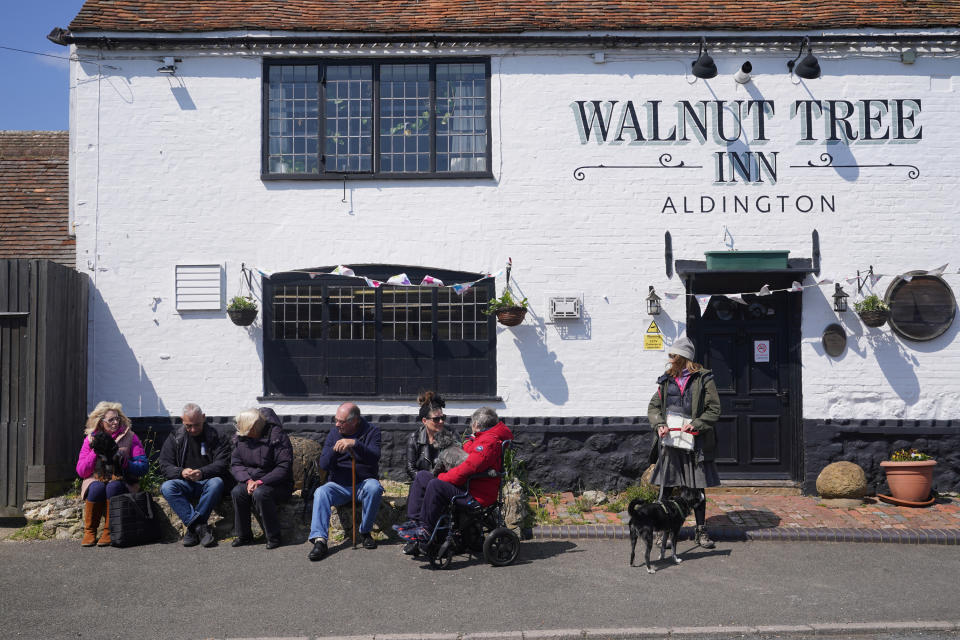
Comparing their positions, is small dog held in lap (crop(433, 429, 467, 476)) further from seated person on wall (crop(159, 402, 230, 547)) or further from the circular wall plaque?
the circular wall plaque

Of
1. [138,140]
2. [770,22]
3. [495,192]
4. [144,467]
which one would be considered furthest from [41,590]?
[770,22]

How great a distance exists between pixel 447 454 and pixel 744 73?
20.1ft

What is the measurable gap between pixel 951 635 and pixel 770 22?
7.38 metres

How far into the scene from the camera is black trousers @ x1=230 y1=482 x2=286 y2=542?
7469 mm

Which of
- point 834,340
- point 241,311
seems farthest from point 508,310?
point 834,340

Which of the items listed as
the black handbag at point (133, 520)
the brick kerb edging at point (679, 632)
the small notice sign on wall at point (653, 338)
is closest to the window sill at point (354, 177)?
the small notice sign on wall at point (653, 338)

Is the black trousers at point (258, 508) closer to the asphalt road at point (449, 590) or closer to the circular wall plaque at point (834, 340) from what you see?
the asphalt road at point (449, 590)

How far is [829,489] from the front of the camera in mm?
9195

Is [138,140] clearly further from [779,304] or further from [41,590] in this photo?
[779,304]

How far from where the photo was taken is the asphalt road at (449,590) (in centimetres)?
562

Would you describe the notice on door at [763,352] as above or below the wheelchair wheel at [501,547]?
above

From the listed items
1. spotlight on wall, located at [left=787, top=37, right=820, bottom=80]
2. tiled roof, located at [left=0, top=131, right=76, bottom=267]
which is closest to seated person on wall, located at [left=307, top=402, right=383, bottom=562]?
tiled roof, located at [left=0, top=131, right=76, bottom=267]

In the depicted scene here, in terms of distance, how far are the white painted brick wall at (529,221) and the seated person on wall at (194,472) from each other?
6.23 ft

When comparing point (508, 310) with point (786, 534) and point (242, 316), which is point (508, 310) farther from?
point (786, 534)
